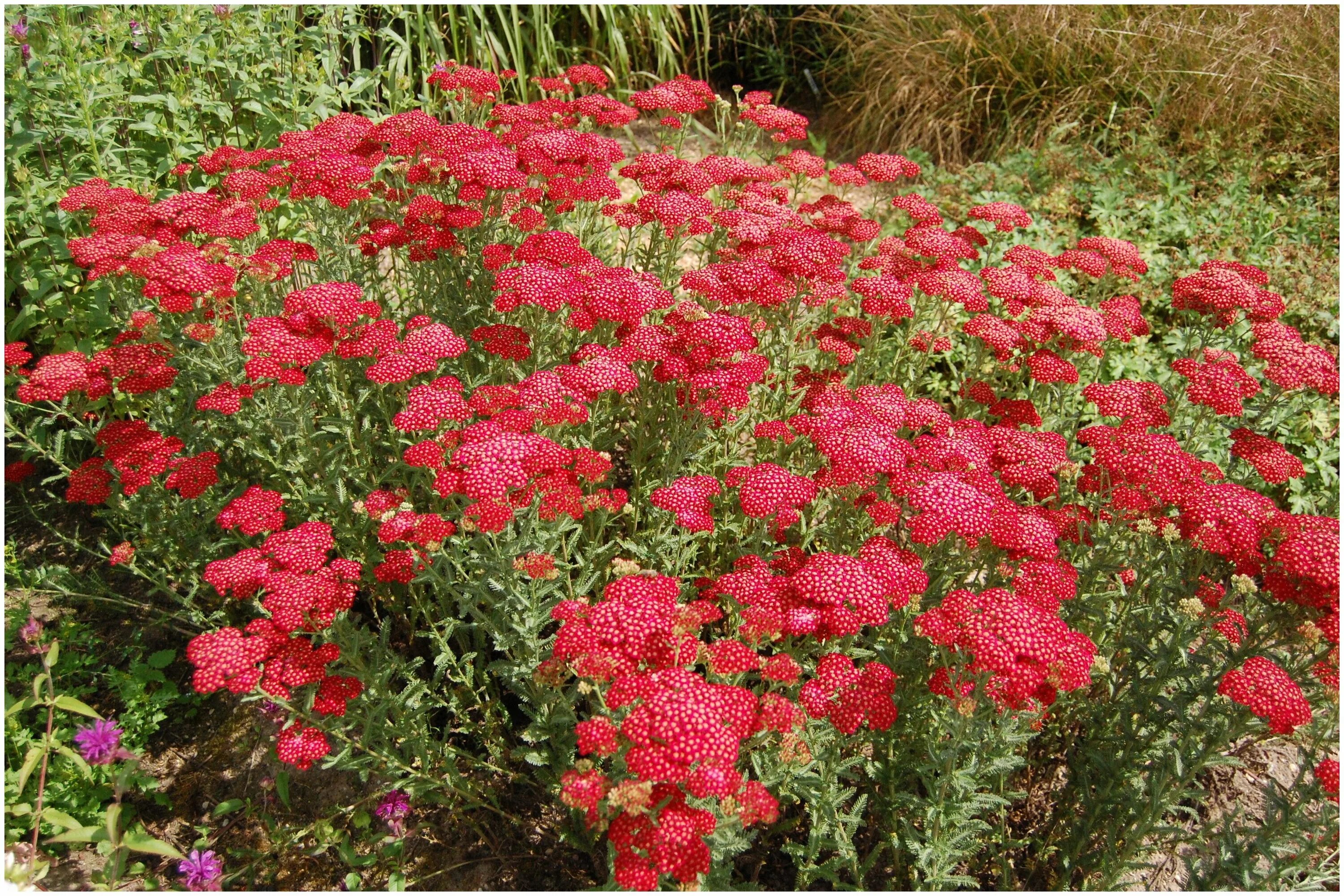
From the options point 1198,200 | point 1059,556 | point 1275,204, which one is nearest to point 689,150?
point 1198,200

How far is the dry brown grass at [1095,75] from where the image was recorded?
6500 millimetres

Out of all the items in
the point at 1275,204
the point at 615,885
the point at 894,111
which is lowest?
the point at 615,885

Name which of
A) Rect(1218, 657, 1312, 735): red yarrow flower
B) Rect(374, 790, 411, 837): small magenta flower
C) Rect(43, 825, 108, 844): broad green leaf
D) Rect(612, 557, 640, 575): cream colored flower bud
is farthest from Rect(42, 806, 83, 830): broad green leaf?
Rect(1218, 657, 1312, 735): red yarrow flower

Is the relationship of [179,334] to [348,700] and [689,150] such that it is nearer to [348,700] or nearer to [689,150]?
[348,700]

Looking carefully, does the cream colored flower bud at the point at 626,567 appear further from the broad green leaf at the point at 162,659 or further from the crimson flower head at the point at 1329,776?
the broad green leaf at the point at 162,659

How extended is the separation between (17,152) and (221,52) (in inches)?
43.5

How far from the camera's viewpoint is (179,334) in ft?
11.2

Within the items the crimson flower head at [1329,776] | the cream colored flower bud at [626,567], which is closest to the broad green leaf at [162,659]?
the cream colored flower bud at [626,567]

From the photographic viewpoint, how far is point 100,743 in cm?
236

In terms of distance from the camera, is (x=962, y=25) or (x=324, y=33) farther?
(x=962, y=25)

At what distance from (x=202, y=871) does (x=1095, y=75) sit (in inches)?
311

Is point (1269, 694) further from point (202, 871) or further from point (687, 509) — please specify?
point (202, 871)

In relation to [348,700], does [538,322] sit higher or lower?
higher

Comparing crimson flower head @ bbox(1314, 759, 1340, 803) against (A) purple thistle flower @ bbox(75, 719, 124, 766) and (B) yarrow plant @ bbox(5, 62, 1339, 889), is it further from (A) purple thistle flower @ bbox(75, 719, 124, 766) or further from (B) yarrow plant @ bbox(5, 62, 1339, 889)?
(A) purple thistle flower @ bbox(75, 719, 124, 766)
